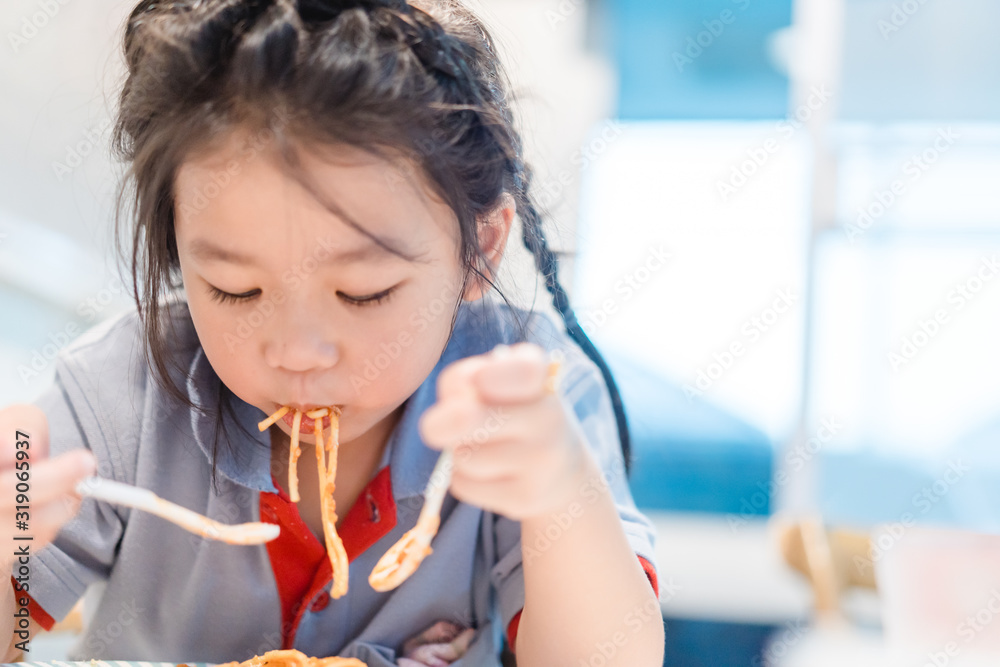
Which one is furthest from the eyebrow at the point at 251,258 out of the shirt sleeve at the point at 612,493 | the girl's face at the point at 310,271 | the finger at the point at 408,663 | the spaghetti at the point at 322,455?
the finger at the point at 408,663

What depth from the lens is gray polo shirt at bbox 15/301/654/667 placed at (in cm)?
77

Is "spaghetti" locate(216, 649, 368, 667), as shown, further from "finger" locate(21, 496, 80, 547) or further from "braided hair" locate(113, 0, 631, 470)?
"braided hair" locate(113, 0, 631, 470)

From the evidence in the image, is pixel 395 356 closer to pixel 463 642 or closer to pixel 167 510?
pixel 167 510

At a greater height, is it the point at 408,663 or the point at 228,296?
the point at 228,296

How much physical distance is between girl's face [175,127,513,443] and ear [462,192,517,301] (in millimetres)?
71

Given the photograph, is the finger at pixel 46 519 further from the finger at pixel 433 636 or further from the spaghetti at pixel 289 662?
the finger at pixel 433 636

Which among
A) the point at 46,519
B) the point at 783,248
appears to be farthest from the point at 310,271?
the point at 783,248

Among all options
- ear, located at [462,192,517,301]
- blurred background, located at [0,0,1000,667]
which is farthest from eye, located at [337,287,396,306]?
blurred background, located at [0,0,1000,667]

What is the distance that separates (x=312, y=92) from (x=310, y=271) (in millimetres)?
134

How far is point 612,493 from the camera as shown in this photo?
78 centimetres

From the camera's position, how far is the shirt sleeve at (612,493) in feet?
2.42

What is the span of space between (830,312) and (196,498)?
1.99 metres

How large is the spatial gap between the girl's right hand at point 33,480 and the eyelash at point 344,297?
0.15 metres

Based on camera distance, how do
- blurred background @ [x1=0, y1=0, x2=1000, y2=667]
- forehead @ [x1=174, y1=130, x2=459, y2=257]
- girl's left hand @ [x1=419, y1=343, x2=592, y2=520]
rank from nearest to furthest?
girl's left hand @ [x1=419, y1=343, x2=592, y2=520] < forehead @ [x1=174, y1=130, x2=459, y2=257] < blurred background @ [x1=0, y1=0, x2=1000, y2=667]
